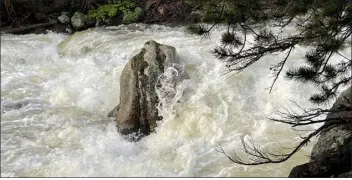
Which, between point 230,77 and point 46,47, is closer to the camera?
point 230,77

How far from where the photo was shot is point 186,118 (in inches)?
240

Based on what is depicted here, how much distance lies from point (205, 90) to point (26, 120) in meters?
3.13

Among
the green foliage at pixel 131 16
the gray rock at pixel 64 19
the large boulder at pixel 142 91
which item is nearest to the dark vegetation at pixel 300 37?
the large boulder at pixel 142 91

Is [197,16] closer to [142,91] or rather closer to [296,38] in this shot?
[296,38]

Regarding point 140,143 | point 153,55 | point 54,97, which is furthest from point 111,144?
point 54,97

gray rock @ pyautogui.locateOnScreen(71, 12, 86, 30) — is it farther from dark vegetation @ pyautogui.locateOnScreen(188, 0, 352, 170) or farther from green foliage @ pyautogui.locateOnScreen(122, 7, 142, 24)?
dark vegetation @ pyautogui.locateOnScreen(188, 0, 352, 170)

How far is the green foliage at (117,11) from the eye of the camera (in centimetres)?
1112

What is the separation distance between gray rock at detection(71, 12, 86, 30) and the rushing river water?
7.33 feet

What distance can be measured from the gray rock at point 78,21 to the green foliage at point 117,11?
27 cm

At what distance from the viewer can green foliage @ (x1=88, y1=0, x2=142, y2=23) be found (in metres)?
11.1

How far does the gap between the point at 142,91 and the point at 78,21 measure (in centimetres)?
548

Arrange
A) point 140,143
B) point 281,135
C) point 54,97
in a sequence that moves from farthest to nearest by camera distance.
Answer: point 54,97 < point 140,143 < point 281,135

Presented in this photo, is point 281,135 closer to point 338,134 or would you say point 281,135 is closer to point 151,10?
point 338,134

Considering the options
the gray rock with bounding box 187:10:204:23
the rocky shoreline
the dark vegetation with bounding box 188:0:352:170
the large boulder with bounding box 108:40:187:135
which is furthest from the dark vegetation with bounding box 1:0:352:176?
the rocky shoreline
